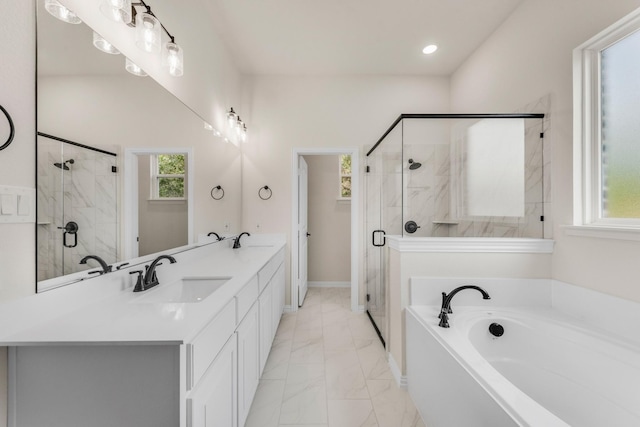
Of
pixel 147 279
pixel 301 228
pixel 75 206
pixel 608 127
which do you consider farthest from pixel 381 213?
pixel 75 206

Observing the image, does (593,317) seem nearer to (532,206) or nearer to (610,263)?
(610,263)

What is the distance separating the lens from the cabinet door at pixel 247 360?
1355 mm

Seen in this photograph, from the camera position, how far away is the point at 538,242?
1.78m

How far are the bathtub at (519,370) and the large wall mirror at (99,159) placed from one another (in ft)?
5.46

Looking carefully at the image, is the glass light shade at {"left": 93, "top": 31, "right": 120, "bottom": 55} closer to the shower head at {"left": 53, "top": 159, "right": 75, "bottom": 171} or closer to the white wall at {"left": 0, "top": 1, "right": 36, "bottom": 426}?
the white wall at {"left": 0, "top": 1, "right": 36, "bottom": 426}

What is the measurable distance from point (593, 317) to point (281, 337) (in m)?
2.30

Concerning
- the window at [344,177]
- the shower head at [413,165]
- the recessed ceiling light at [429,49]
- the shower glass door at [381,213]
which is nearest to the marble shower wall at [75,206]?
the shower glass door at [381,213]

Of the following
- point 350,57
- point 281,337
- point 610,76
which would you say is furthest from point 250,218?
point 610,76

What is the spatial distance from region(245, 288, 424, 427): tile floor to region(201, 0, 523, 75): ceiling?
2929mm

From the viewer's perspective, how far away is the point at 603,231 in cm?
145

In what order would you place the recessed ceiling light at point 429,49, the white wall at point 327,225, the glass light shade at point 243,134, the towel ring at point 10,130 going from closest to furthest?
the towel ring at point 10,130 < the recessed ceiling light at point 429,49 < the glass light shade at point 243,134 < the white wall at point 327,225

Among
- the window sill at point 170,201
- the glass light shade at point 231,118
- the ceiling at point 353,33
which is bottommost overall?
the window sill at point 170,201

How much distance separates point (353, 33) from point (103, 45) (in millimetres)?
2055

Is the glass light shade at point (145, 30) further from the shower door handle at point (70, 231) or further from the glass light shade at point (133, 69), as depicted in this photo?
the shower door handle at point (70, 231)
